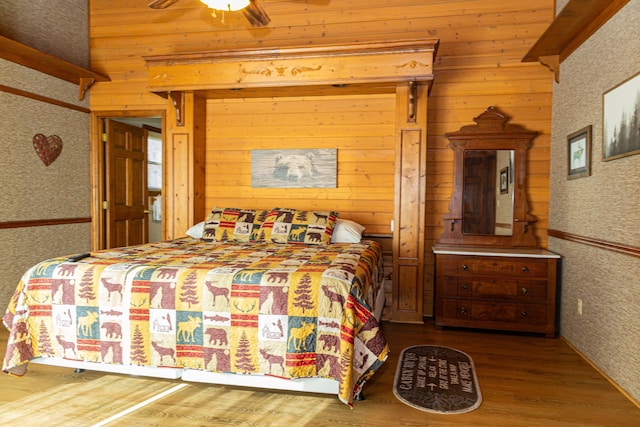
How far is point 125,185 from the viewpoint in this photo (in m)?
4.79

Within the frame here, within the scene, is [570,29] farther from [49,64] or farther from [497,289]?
[49,64]

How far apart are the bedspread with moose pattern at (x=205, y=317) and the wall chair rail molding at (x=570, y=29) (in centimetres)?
214

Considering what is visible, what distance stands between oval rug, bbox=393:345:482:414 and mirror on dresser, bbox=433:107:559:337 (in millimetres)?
595

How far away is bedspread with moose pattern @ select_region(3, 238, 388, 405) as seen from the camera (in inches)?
79.5

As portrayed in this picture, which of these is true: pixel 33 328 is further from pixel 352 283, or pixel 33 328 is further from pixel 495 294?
pixel 495 294

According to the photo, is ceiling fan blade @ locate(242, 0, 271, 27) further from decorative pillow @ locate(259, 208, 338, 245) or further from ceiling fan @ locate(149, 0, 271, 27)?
decorative pillow @ locate(259, 208, 338, 245)

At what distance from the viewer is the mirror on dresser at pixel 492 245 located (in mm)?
3244

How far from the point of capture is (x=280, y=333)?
6.71 ft

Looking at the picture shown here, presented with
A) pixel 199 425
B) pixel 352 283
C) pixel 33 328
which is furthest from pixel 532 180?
pixel 33 328

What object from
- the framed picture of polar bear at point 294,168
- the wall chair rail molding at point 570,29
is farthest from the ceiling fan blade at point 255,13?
the wall chair rail molding at point 570,29

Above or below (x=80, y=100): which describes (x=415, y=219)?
below

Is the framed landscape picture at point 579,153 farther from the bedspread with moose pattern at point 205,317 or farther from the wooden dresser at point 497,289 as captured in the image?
the bedspread with moose pattern at point 205,317

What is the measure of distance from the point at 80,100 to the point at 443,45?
368 centimetres

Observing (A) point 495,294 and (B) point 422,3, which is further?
(B) point 422,3
